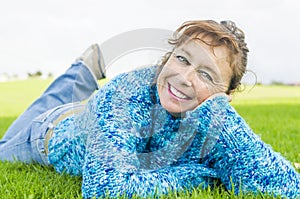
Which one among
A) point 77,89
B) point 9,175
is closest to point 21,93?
point 77,89

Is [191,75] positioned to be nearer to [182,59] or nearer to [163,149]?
[182,59]

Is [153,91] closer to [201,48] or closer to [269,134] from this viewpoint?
[201,48]

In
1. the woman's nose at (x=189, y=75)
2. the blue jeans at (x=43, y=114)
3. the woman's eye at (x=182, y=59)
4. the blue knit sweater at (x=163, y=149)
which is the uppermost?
the woman's eye at (x=182, y=59)

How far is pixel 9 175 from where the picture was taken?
2205 mm

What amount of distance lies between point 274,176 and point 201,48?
615 millimetres

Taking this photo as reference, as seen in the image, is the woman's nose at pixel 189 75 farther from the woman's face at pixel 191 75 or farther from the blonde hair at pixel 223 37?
the blonde hair at pixel 223 37

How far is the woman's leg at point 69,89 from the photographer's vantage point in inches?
125

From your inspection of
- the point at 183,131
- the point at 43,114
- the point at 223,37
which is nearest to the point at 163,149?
the point at 183,131

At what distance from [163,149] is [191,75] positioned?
0.36 m

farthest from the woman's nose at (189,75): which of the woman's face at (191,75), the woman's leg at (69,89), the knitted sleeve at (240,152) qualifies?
the woman's leg at (69,89)

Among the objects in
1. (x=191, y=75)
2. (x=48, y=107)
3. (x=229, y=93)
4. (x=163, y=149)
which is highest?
(x=191, y=75)

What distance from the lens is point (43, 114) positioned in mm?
2855

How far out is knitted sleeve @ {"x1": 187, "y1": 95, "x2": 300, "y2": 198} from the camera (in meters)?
1.83

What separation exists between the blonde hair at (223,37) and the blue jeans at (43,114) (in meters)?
1.07
